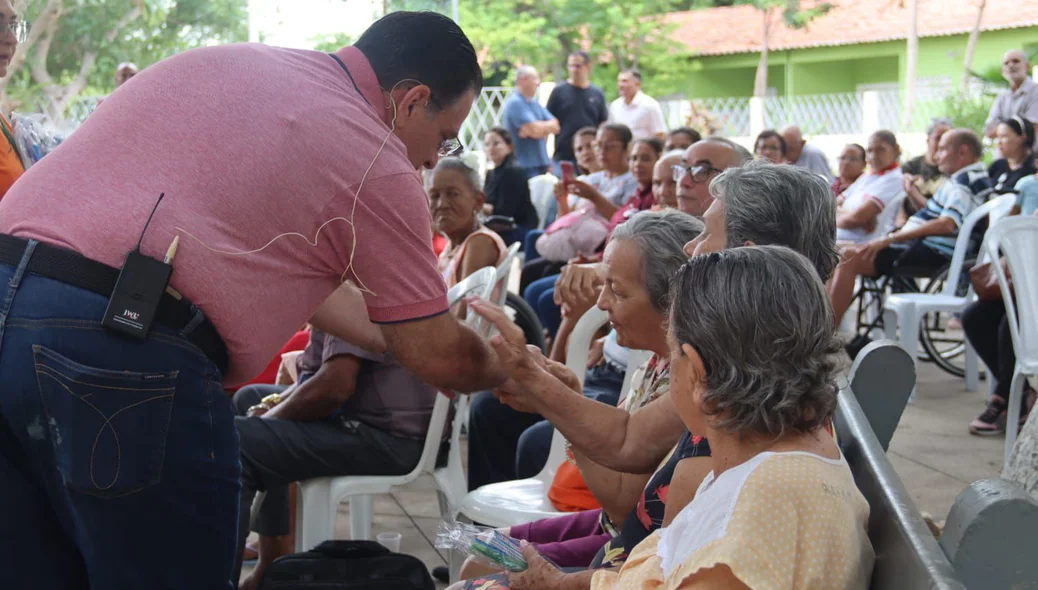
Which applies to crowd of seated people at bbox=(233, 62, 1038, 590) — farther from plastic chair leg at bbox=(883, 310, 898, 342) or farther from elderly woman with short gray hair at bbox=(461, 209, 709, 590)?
plastic chair leg at bbox=(883, 310, 898, 342)

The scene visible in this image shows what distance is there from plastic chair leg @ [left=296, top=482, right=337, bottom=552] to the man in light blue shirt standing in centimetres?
698

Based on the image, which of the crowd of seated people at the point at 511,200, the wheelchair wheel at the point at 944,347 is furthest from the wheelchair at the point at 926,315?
the crowd of seated people at the point at 511,200

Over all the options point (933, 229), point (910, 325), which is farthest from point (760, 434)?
point (933, 229)

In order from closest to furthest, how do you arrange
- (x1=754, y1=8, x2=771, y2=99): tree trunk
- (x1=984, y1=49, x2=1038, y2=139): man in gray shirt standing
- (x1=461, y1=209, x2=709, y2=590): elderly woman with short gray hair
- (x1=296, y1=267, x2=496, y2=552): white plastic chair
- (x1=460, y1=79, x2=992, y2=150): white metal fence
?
(x1=461, y1=209, x2=709, y2=590): elderly woman with short gray hair < (x1=296, y1=267, x2=496, y2=552): white plastic chair < (x1=984, y1=49, x2=1038, y2=139): man in gray shirt standing < (x1=460, y1=79, x2=992, y2=150): white metal fence < (x1=754, y1=8, x2=771, y2=99): tree trunk

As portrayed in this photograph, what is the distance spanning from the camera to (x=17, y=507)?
2.02 m

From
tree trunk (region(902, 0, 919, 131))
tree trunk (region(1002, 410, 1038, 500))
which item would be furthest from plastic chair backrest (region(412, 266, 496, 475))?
tree trunk (region(902, 0, 919, 131))

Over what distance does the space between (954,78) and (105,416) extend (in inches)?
960

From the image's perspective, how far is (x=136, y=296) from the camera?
1828 mm

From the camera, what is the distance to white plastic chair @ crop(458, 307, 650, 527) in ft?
9.36

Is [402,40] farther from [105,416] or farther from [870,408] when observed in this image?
[870,408]

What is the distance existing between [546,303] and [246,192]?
4017 millimetres

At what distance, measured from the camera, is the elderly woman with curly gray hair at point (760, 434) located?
1362mm

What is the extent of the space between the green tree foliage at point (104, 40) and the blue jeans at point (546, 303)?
8.09 metres

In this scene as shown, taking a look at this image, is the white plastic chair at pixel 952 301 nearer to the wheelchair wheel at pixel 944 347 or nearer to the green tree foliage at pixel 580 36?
the wheelchair wheel at pixel 944 347
